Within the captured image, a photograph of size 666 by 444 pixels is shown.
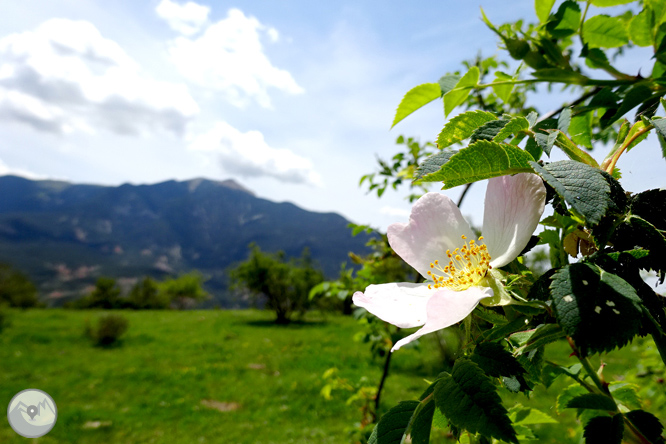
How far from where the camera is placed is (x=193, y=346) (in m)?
15.2

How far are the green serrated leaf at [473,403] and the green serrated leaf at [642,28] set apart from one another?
91 centimetres

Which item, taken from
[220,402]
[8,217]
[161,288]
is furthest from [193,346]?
[8,217]

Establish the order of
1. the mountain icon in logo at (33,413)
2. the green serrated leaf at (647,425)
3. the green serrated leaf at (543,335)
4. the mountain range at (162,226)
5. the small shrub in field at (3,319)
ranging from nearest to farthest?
the green serrated leaf at (543,335)
the green serrated leaf at (647,425)
the mountain icon in logo at (33,413)
the small shrub in field at (3,319)
the mountain range at (162,226)

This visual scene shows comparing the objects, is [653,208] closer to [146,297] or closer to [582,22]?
[582,22]

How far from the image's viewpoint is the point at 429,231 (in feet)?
2.23

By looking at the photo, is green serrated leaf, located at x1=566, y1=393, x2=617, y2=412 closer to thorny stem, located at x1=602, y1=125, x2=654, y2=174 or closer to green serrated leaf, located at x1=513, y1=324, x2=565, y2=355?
green serrated leaf, located at x1=513, y1=324, x2=565, y2=355

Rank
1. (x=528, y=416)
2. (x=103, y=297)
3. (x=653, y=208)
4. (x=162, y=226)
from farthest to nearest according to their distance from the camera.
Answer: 1. (x=162, y=226)
2. (x=103, y=297)
3. (x=528, y=416)
4. (x=653, y=208)

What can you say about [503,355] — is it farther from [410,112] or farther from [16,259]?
[16,259]

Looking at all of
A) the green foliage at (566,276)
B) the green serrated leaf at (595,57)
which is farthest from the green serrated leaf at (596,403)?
the green serrated leaf at (595,57)

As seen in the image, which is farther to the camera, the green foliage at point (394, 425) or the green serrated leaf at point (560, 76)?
the green serrated leaf at point (560, 76)

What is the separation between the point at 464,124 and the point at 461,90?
0.34m

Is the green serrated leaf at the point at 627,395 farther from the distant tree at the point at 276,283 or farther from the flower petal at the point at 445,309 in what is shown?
the distant tree at the point at 276,283

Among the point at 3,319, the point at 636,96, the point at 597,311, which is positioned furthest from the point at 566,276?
the point at 3,319

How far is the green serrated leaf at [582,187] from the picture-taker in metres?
0.40
